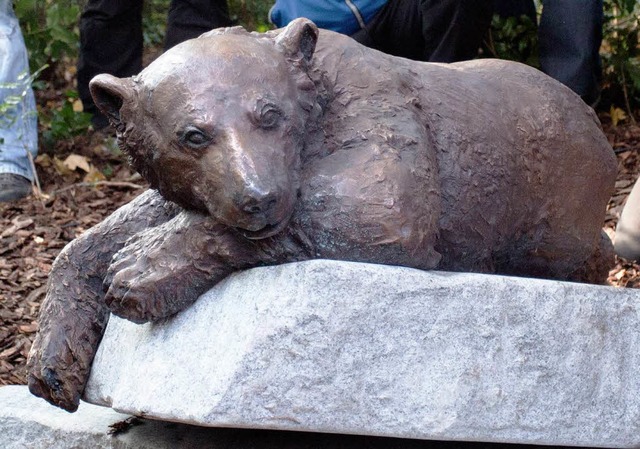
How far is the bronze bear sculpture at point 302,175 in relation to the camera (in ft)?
9.16

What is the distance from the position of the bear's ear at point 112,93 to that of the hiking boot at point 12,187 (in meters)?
3.28

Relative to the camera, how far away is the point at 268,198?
2650mm

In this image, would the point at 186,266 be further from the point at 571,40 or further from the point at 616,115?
the point at 616,115

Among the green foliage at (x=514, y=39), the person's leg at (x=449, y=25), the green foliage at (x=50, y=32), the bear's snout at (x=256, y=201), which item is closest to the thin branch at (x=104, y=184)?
the green foliage at (x=50, y=32)

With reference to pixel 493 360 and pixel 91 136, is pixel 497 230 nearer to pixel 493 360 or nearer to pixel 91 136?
pixel 493 360

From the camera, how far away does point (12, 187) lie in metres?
6.09

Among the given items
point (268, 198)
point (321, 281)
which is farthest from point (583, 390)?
point (268, 198)

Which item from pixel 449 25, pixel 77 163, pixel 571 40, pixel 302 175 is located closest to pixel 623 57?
pixel 571 40

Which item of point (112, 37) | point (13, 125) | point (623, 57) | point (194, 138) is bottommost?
point (13, 125)

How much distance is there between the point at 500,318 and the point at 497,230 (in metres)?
0.49

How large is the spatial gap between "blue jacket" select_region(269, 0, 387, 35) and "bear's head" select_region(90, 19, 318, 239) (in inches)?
86.1

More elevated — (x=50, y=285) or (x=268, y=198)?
(x=268, y=198)

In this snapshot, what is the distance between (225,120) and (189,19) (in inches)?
144

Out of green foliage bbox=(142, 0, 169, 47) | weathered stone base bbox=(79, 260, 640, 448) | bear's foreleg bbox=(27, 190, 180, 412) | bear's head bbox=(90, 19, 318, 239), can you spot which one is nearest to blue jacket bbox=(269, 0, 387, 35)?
bear's foreleg bbox=(27, 190, 180, 412)
